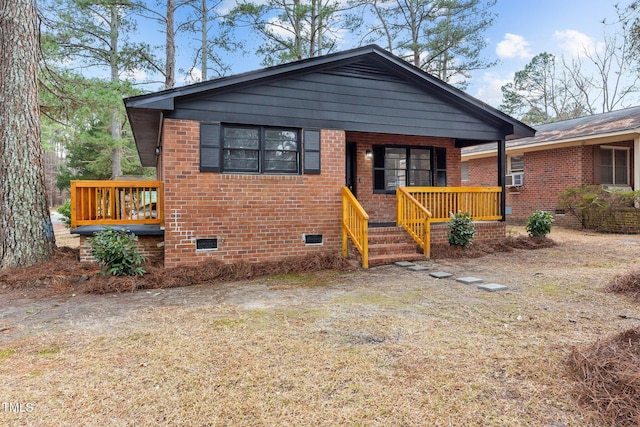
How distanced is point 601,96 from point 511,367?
2948cm

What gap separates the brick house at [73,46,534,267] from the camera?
21.0 ft

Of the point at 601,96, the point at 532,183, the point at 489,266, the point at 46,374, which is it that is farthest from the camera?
the point at 601,96

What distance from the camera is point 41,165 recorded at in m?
6.80

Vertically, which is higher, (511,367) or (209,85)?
(209,85)

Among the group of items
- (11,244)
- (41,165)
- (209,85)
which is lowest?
(11,244)

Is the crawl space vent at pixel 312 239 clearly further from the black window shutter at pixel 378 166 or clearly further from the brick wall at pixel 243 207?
the black window shutter at pixel 378 166

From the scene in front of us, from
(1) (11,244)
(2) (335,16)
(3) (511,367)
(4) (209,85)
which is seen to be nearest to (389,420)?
(3) (511,367)

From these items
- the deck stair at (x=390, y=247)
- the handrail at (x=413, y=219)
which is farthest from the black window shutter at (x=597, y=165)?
the deck stair at (x=390, y=247)

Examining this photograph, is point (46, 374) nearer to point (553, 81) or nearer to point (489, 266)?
point (489, 266)

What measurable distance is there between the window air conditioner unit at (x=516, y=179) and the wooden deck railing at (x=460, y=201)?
7146 millimetres

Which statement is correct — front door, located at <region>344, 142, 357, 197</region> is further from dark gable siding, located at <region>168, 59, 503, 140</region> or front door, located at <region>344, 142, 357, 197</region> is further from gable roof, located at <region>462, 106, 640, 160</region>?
gable roof, located at <region>462, 106, 640, 160</region>

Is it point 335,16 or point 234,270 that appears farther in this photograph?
point 335,16

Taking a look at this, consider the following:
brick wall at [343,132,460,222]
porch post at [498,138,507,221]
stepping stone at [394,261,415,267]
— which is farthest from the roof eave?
stepping stone at [394,261,415,267]

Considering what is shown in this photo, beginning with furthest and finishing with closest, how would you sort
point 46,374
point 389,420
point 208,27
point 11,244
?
point 208,27, point 11,244, point 46,374, point 389,420
